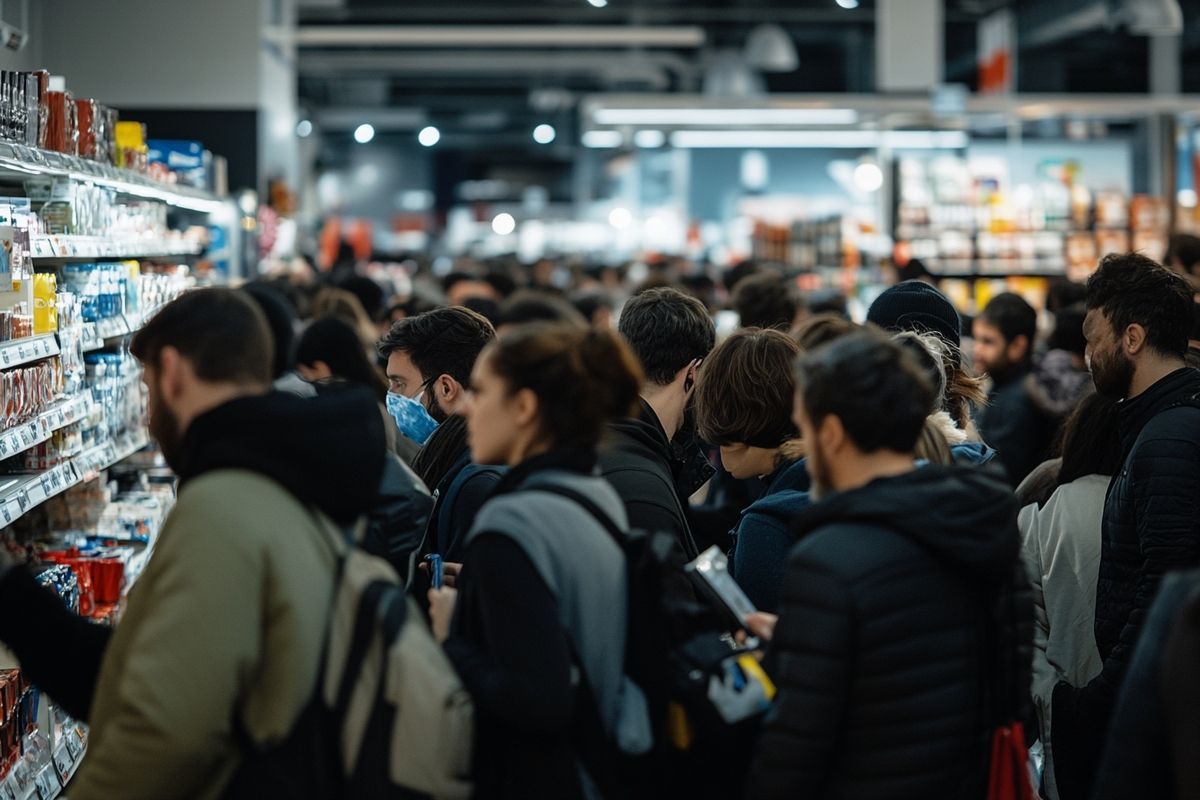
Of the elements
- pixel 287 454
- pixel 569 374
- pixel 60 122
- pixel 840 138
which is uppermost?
pixel 840 138

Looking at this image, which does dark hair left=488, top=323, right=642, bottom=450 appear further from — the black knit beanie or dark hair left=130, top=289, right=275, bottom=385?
the black knit beanie

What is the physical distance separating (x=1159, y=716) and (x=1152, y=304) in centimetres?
194

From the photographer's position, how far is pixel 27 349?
374 cm

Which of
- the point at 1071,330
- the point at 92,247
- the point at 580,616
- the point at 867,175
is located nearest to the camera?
the point at 580,616

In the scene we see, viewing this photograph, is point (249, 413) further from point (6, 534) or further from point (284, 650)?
point (6, 534)

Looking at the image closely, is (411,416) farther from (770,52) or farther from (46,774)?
(770,52)

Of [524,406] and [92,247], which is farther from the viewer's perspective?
[92,247]

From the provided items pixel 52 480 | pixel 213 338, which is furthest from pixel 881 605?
pixel 52 480

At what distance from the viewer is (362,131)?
88.8ft

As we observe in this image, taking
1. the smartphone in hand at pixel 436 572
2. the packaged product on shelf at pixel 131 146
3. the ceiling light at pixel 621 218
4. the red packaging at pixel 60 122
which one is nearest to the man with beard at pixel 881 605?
the smartphone in hand at pixel 436 572

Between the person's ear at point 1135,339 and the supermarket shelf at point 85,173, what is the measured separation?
2.81 m

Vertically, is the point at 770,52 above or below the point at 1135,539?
above

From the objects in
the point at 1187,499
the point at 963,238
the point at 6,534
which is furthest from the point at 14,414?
the point at 963,238

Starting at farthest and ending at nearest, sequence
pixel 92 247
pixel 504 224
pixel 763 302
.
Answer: pixel 504 224, pixel 763 302, pixel 92 247
